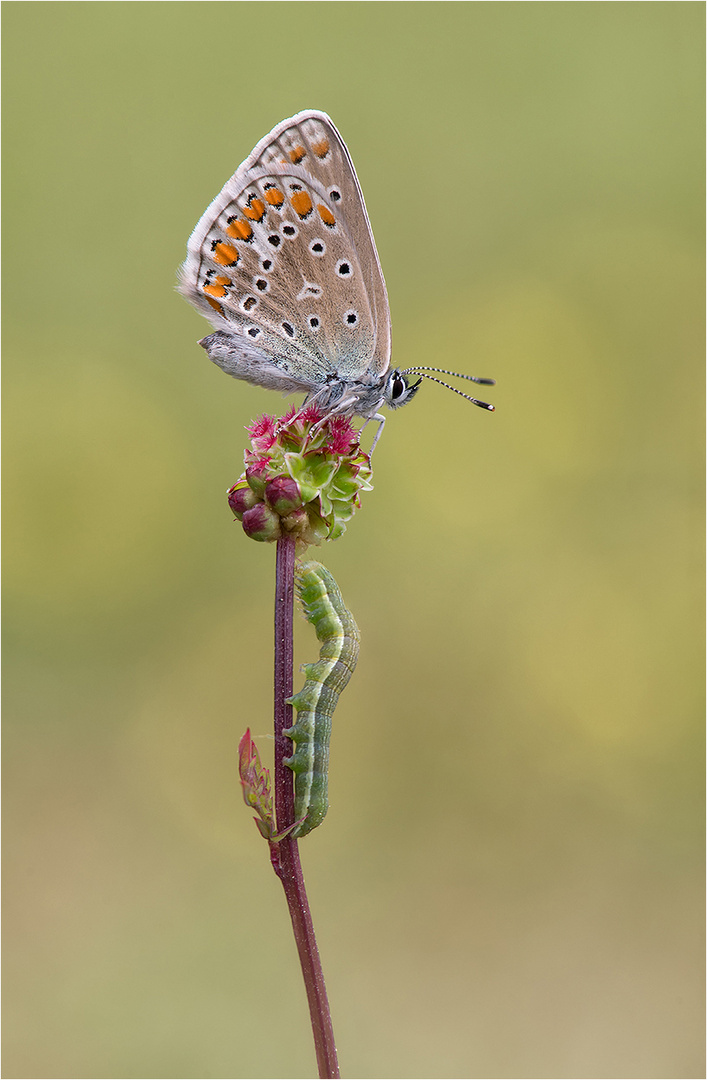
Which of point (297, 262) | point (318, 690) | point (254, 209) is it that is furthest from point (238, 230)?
point (318, 690)

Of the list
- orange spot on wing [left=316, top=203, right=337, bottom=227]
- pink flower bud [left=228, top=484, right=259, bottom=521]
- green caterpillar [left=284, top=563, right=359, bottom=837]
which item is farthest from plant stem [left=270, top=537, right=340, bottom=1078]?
orange spot on wing [left=316, top=203, right=337, bottom=227]

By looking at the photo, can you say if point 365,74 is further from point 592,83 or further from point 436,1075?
point 436,1075

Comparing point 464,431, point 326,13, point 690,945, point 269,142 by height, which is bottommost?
point 690,945

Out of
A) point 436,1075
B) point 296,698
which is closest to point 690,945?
point 436,1075

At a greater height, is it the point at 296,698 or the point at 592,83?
the point at 592,83

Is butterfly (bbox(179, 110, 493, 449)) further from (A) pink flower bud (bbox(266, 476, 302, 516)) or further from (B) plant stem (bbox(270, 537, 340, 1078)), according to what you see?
(B) plant stem (bbox(270, 537, 340, 1078))

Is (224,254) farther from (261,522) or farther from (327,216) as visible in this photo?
(261,522)

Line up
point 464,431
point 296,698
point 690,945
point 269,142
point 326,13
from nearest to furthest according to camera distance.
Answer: point 296,698 → point 269,142 → point 690,945 → point 464,431 → point 326,13

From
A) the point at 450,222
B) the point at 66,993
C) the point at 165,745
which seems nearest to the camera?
the point at 66,993
